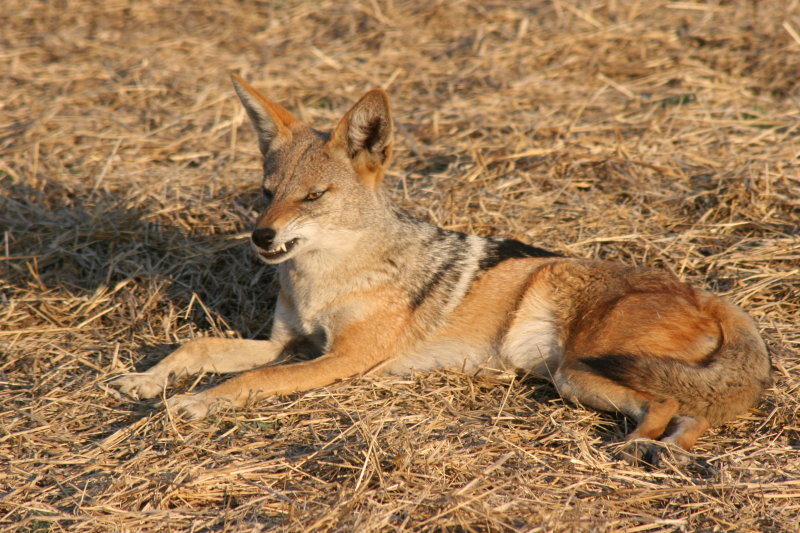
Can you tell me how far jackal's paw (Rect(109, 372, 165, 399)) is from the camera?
16.6 ft

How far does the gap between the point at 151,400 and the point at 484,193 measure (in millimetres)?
3795

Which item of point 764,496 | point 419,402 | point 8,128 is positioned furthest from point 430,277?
point 8,128

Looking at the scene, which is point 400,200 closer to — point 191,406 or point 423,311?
point 423,311

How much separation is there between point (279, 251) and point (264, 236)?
0.21 metres

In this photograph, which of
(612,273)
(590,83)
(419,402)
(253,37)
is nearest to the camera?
(419,402)

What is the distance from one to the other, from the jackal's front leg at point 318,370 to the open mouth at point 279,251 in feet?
2.44

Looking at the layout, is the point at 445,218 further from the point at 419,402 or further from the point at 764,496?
the point at 764,496

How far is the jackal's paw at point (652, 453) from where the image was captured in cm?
408

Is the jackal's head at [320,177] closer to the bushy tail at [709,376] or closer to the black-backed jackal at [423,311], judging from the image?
the black-backed jackal at [423,311]

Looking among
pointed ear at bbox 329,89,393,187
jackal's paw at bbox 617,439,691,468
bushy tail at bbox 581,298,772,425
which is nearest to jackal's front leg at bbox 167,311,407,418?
pointed ear at bbox 329,89,393,187

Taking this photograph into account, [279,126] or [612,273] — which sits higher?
[279,126]

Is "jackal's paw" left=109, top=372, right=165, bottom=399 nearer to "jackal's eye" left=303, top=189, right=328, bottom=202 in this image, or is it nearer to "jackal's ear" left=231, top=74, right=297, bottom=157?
"jackal's eye" left=303, top=189, right=328, bottom=202

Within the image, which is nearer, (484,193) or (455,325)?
(455,325)

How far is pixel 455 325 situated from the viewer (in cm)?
550
